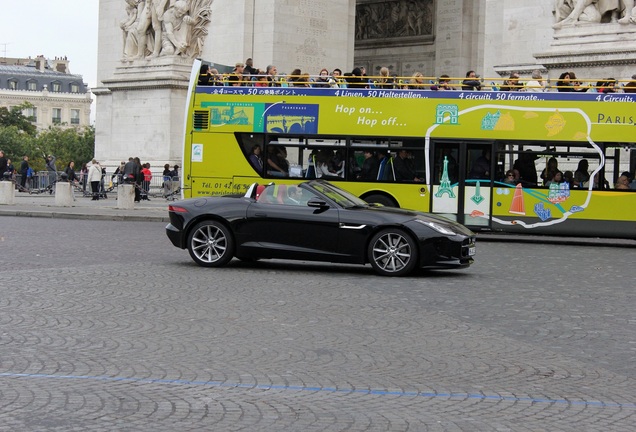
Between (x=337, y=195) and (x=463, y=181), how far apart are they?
7.81 m

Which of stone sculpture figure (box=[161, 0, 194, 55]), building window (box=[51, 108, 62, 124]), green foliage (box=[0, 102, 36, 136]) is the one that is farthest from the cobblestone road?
building window (box=[51, 108, 62, 124])

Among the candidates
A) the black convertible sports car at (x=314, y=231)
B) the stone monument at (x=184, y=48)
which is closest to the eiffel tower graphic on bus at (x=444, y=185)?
the black convertible sports car at (x=314, y=231)

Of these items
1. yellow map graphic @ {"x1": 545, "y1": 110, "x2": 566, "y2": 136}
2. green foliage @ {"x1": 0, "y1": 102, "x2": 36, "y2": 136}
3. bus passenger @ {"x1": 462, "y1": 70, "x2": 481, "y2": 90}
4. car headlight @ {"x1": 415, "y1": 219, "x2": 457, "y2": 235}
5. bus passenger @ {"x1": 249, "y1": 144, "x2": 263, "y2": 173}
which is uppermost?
green foliage @ {"x1": 0, "y1": 102, "x2": 36, "y2": 136}

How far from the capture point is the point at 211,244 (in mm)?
15109

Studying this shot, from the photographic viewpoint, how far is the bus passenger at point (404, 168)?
22.8 meters

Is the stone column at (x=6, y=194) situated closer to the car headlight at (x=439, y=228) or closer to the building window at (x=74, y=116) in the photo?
the car headlight at (x=439, y=228)

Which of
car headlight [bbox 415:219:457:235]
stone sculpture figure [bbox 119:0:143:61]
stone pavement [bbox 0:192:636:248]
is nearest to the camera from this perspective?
car headlight [bbox 415:219:457:235]

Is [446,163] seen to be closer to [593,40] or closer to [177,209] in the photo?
[593,40]

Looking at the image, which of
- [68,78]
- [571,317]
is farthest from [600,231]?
[68,78]

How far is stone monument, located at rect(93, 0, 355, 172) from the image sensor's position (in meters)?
34.5

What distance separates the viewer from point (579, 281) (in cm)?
1447

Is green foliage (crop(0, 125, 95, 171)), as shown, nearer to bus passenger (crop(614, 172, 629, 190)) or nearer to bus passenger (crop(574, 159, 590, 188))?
bus passenger (crop(574, 159, 590, 188))

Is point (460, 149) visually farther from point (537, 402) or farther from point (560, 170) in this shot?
point (537, 402)

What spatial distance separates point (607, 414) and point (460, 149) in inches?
627
